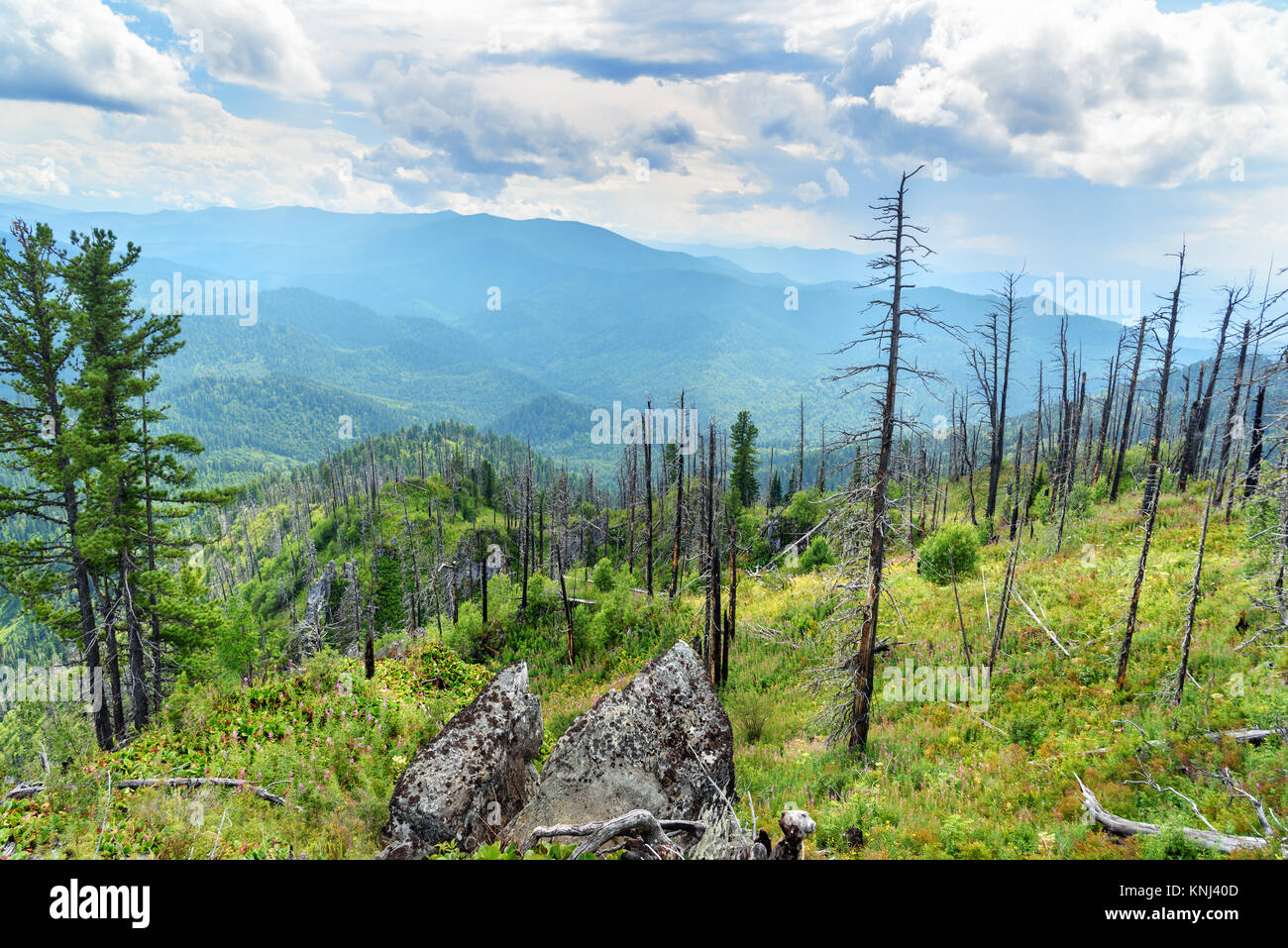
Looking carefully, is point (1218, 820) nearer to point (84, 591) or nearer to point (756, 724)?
point (756, 724)

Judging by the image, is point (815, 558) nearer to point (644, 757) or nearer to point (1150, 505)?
point (1150, 505)

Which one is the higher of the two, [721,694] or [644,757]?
[644,757]

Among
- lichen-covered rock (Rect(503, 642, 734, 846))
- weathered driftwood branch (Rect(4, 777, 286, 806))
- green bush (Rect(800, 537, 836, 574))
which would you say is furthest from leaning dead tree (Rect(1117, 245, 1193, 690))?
weathered driftwood branch (Rect(4, 777, 286, 806))

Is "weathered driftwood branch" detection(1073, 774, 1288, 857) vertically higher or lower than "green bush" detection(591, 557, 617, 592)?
higher

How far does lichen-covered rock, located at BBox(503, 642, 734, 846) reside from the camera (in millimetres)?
8602

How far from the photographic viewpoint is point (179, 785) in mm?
10273

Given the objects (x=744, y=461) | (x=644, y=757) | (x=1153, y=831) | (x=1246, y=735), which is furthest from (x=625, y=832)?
(x=744, y=461)

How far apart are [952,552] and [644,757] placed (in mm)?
20347

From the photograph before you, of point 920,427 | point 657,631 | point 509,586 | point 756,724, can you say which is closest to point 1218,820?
point 920,427

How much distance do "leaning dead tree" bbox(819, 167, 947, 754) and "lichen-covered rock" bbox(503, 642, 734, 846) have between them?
16.4ft

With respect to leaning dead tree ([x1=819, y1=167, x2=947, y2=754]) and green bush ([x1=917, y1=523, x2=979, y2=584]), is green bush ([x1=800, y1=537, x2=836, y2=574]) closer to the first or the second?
green bush ([x1=917, y1=523, x2=979, y2=584])

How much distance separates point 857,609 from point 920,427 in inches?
184

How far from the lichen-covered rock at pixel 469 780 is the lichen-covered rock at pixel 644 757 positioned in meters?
0.71
